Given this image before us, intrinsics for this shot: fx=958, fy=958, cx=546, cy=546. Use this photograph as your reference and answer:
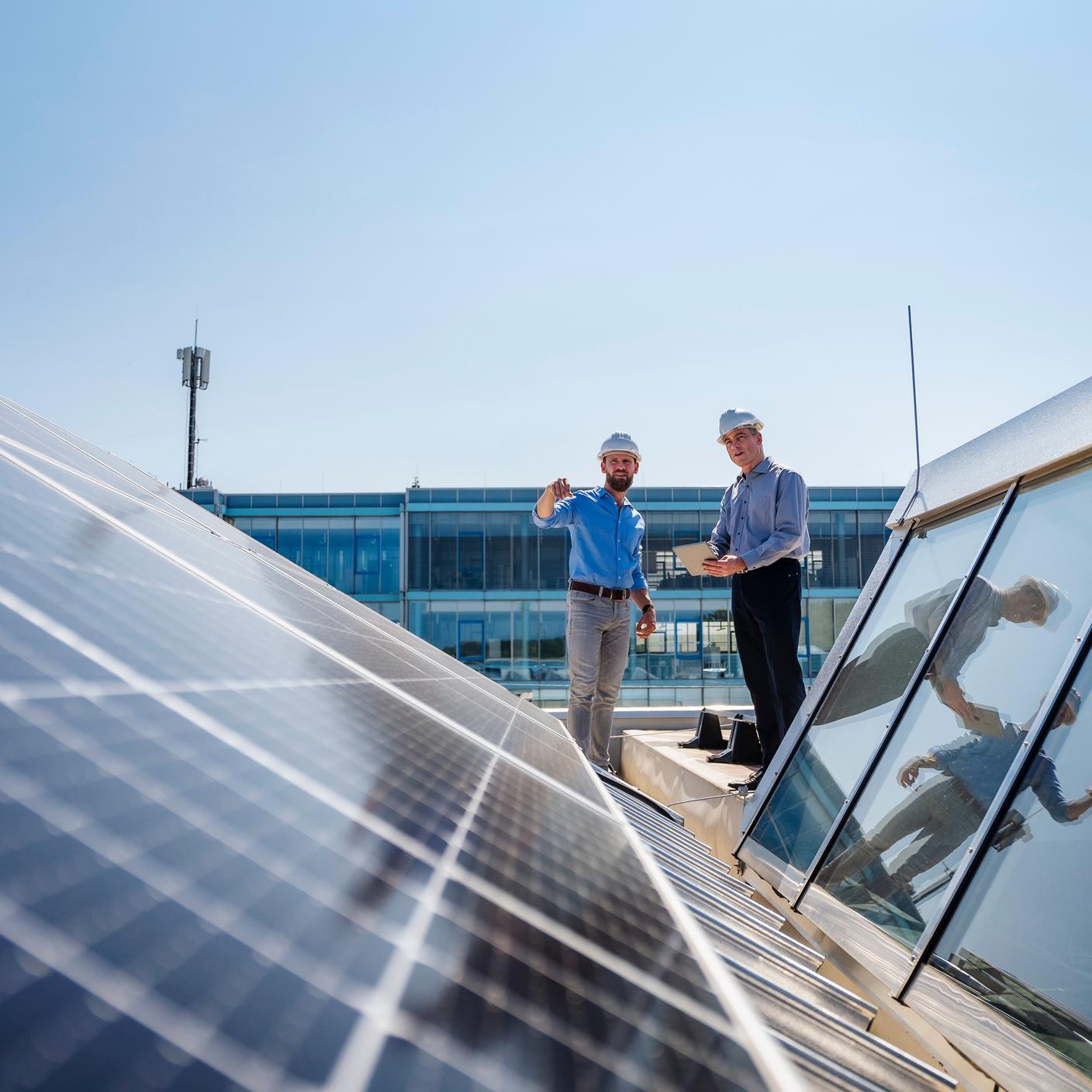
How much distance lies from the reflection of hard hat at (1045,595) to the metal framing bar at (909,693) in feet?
1.47

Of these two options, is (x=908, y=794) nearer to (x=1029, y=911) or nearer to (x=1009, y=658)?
(x=1009, y=658)

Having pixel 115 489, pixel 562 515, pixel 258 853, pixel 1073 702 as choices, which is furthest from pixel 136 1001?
pixel 562 515

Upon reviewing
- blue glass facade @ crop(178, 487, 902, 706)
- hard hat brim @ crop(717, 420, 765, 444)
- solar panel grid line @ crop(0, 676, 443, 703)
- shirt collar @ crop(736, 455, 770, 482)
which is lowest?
blue glass facade @ crop(178, 487, 902, 706)

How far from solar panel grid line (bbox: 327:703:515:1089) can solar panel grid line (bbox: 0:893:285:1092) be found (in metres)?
0.05

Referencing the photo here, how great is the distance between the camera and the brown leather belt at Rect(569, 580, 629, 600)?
22.9ft

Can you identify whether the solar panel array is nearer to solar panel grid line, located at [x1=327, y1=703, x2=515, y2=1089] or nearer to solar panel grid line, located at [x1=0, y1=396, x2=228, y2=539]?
solar panel grid line, located at [x1=327, y1=703, x2=515, y2=1089]

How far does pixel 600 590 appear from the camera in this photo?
6.96 meters

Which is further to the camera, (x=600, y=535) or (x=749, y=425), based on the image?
(x=600, y=535)

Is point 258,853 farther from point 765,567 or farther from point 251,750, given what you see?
point 765,567

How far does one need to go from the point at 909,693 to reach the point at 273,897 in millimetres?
3173

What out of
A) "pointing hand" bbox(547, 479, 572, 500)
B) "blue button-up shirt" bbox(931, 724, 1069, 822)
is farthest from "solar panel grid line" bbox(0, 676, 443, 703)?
"pointing hand" bbox(547, 479, 572, 500)

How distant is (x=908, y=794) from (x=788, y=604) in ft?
8.41

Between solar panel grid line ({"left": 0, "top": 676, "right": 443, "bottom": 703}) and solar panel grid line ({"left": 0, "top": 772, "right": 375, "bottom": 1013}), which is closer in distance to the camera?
solar panel grid line ({"left": 0, "top": 772, "right": 375, "bottom": 1013})

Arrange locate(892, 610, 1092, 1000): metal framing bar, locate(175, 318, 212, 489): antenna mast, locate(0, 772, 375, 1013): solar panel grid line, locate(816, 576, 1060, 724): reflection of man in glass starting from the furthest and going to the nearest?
locate(175, 318, 212, 489): antenna mast → locate(816, 576, 1060, 724): reflection of man in glass → locate(892, 610, 1092, 1000): metal framing bar → locate(0, 772, 375, 1013): solar panel grid line
